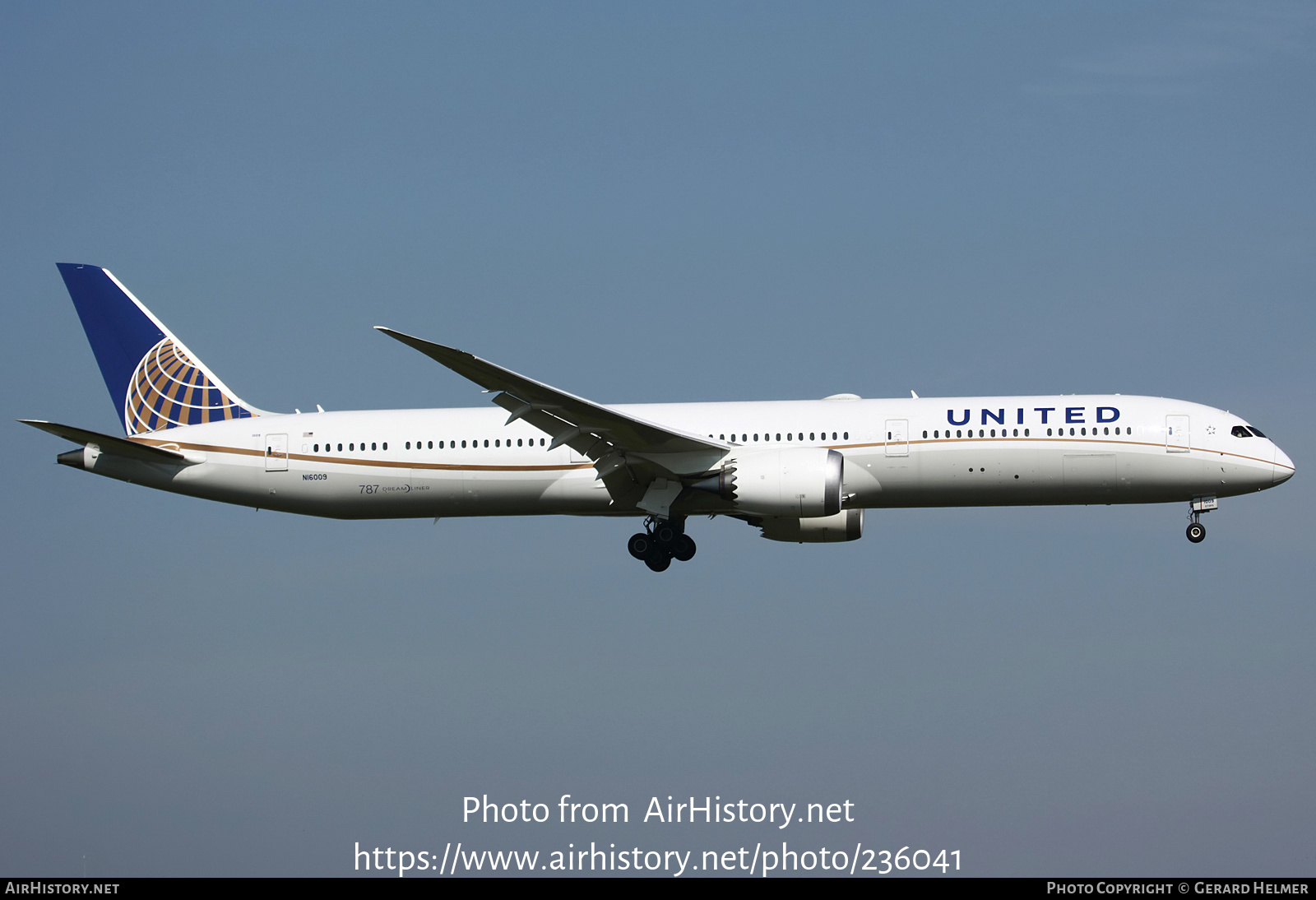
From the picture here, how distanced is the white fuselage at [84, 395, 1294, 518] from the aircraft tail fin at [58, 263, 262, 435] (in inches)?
34.6

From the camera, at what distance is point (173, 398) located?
121 feet

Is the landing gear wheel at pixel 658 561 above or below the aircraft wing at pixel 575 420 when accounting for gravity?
below

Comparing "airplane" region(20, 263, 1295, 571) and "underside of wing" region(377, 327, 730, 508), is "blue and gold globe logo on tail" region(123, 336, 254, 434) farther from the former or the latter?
"underside of wing" region(377, 327, 730, 508)

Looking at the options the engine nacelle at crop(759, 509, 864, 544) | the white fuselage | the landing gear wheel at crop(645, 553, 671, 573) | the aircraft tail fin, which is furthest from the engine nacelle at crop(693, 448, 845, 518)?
the aircraft tail fin

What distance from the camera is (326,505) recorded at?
35.1 metres

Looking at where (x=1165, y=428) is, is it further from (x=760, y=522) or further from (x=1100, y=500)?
(x=760, y=522)

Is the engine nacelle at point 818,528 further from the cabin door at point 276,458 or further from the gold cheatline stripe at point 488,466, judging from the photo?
the cabin door at point 276,458

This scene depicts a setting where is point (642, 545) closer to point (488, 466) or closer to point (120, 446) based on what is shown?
point (488, 466)

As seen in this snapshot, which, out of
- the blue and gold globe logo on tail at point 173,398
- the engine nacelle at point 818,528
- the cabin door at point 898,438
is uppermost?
the blue and gold globe logo on tail at point 173,398

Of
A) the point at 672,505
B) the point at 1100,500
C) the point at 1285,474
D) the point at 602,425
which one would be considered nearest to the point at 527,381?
the point at 602,425

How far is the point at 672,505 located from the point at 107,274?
1671 centimetres

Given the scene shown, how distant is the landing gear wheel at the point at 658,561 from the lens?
34.4 metres

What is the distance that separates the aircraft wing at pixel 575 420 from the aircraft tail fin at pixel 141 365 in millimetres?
9400

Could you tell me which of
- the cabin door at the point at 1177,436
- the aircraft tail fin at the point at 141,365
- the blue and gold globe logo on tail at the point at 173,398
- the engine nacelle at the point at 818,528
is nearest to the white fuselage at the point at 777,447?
the cabin door at the point at 1177,436
